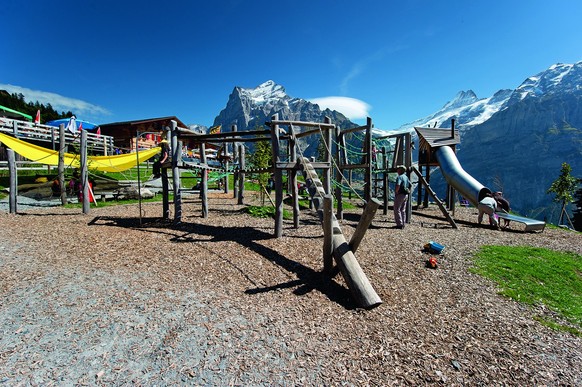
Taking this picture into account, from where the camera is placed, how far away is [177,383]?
2691 mm

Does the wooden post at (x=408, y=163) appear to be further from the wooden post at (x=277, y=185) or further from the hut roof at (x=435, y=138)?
the hut roof at (x=435, y=138)

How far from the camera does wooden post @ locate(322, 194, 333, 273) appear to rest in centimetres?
455

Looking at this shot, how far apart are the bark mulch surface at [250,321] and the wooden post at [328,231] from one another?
0.28 meters

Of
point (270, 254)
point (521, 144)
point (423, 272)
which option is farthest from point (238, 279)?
point (521, 144)

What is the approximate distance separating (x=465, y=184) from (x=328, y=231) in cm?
1098

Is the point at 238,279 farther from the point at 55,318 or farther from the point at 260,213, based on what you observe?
the point at 260,213

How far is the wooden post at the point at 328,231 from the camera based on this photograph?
455 cm

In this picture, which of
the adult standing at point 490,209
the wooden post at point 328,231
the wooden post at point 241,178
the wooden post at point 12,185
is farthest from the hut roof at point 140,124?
the wooden post at point 328,231

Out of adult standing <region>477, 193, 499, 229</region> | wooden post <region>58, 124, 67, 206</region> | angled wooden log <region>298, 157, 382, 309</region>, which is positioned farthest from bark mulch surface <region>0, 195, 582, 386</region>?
wooden post <region>58, 124, 67, 206</region>

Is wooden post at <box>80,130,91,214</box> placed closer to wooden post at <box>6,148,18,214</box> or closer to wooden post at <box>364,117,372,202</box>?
wooden post at <box>6,148,18,214</box>

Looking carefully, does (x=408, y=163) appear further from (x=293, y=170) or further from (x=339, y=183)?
(x=293, y=170)

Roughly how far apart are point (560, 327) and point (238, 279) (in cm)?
468

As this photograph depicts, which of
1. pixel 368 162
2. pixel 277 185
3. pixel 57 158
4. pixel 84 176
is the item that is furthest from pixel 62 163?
pixel 368 162

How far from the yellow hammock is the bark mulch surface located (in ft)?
23.4
